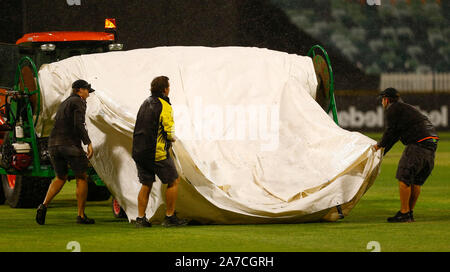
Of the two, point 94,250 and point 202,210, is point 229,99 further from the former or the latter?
point 94,250

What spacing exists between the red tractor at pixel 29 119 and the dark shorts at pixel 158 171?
147cm

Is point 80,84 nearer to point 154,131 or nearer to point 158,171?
point 154,131

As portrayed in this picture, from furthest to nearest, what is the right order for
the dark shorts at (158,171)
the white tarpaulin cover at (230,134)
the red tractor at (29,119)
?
the red tractor at (29,119) < the white tarpaulin cover at (230,134) < the dark shorts at (158,171)

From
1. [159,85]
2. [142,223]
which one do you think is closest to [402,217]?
[142,223]

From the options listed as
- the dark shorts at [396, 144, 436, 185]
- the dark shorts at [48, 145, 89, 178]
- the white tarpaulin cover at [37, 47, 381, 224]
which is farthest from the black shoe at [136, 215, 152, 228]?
the dark shorts at [396, 144, 436, 185]

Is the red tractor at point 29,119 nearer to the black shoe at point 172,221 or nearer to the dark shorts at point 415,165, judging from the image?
the black shoe at point 172,221

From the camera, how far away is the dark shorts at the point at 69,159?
1070 cm

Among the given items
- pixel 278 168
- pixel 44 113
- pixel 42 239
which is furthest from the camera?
pixel 44 113

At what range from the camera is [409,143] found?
10.7 metres

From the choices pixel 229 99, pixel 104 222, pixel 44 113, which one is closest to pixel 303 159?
→ pixel 229 99

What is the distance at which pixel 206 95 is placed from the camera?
11586mm

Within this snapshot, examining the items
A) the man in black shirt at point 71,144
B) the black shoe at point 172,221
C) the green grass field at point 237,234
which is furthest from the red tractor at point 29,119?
the black shoe at point 172,221

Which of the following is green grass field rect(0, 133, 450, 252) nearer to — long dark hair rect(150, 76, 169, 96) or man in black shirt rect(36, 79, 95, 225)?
man in black shirt rect(36, 79, 95, 225)

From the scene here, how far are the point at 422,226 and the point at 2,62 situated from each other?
790cm
